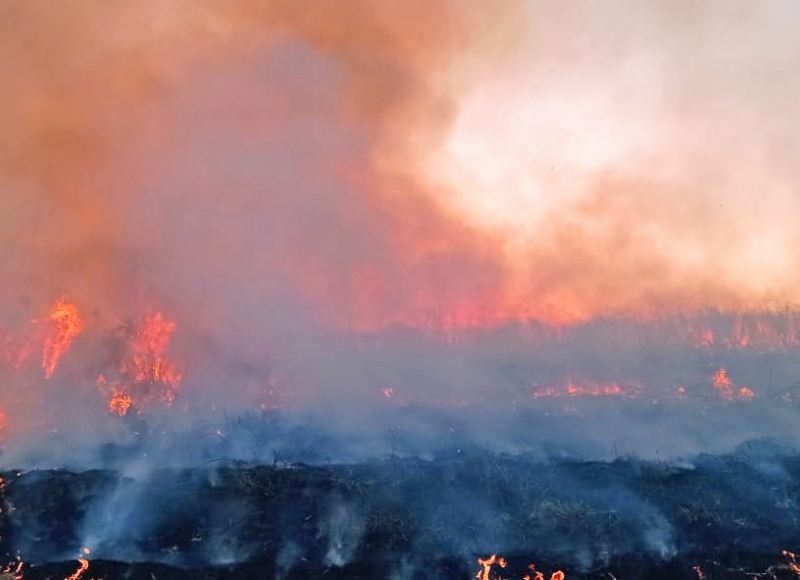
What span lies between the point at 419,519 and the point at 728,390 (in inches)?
622

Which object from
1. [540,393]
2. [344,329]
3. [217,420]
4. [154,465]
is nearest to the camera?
[154,465]

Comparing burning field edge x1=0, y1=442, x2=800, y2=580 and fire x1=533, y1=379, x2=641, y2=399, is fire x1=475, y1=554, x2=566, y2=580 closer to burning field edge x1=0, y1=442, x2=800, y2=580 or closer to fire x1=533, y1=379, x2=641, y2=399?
burning field edge x1=0, y1=442, x2=800, y2=580

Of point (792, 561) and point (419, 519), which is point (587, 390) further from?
point (419, 519)

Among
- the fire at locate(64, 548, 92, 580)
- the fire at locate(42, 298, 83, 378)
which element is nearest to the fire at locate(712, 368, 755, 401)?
the fire at locate(64, 548, 92, 580)

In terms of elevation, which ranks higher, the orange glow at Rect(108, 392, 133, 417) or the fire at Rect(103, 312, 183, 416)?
the fire at Rect(103, 312, 183, 416)

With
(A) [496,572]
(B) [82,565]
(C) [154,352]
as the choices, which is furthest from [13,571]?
(A) [496,572]

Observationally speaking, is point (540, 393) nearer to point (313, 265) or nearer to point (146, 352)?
point (313, 265)

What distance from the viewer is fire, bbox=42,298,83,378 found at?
74.9 feet

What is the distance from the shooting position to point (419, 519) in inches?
627

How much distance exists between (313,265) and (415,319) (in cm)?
557

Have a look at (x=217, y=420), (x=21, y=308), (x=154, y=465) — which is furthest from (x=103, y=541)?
(x=21, y=308)

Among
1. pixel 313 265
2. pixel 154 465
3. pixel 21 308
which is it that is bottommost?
pixel 154 465

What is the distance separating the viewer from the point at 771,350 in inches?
1060

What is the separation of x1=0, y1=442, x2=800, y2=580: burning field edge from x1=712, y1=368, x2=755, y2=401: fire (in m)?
3.98
